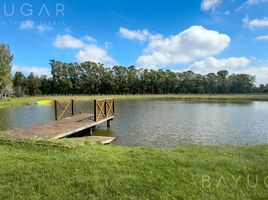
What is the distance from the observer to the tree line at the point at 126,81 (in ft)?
287

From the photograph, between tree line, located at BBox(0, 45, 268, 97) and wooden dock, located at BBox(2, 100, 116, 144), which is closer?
wooden dock, located at BBox(2, 100, 116, 144)

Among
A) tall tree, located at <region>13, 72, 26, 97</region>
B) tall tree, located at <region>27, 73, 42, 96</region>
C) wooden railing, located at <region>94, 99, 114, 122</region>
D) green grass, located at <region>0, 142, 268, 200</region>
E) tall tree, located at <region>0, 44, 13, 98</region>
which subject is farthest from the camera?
tall tree, located at <region>27, 73, 42, 96</region>

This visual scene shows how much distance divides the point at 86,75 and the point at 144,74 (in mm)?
22047

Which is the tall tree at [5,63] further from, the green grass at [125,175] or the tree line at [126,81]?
the tree line at [126,81]

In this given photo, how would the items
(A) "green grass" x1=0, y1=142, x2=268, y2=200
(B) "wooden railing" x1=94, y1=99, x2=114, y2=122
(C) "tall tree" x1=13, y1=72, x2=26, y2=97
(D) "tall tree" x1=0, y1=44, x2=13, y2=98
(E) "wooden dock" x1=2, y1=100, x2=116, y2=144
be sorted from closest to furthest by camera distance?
(A) "green grass" x1=0, y1=142, x2=268, y2=200, (E) "wooden dock" x1=2, y1=100, x2=116, y2=144, (B) "wooden railing" x1=94, y1=99, x2=114, y2=122, (D) "tall tree" x1=0, y1=44, x2=13, y2=98, (C) "tall tree" x1=13, y1=72, x2=26, y2=97

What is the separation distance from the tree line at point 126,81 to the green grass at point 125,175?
8135cm

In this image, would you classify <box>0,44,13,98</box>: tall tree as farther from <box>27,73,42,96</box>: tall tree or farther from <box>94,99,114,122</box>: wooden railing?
<box>27,73,42,96</box>: tall tree

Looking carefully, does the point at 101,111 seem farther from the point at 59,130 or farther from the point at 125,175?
the point at 125,175

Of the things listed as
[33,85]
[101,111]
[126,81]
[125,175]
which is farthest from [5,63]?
Answer: [126,81]

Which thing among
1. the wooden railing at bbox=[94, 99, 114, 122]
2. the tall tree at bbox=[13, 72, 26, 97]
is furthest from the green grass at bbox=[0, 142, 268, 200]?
the tall tree at bbox=[13, 72, 26, 97]

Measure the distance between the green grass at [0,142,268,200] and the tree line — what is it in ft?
267

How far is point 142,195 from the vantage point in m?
4.70

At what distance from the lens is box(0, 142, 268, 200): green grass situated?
4.78 m

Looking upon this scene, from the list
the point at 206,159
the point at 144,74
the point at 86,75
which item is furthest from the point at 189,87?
the point at 206,159
